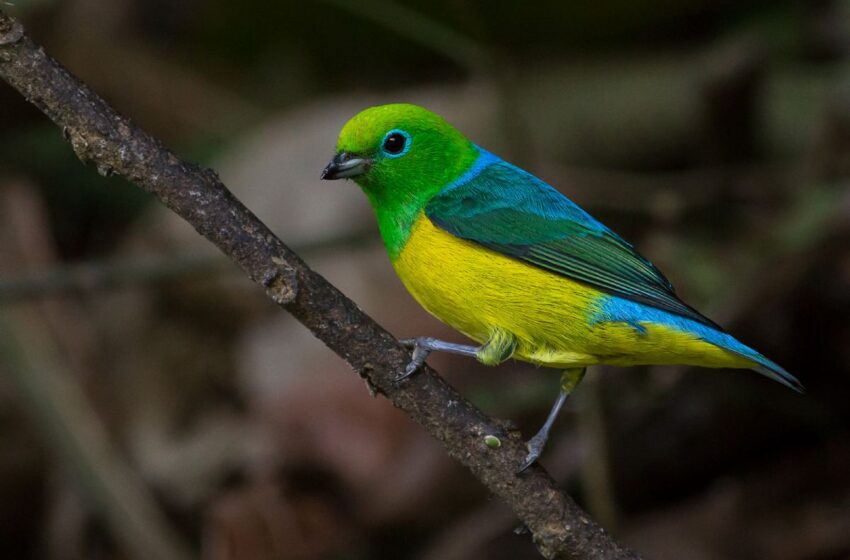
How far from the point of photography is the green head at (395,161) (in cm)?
298

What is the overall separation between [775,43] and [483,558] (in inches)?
124

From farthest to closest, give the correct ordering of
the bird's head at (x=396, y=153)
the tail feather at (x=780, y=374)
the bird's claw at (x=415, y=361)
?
the bird's head at (x=396, y=153) < the tail feather at (x=780, y=374) < the bird's claw at (x=415, y=361)

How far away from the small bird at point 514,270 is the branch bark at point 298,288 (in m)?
0.16

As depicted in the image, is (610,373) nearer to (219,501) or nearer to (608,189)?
(608,189)

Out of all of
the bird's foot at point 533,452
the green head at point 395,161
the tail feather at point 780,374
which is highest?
the green head at point 395,161

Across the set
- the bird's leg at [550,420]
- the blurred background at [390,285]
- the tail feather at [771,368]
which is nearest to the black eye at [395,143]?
the bird's leg at [550,420]

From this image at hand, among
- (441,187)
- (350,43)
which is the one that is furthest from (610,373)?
(350,43)

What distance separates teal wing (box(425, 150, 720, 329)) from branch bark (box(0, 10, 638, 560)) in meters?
0.55

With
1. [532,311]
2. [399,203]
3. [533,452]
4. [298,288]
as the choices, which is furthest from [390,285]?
[298,288]

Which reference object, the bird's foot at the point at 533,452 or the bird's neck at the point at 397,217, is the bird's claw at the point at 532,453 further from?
the bird's neck at the point at 397,217

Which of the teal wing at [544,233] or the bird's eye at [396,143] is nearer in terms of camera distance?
the teal wing at [544,233]

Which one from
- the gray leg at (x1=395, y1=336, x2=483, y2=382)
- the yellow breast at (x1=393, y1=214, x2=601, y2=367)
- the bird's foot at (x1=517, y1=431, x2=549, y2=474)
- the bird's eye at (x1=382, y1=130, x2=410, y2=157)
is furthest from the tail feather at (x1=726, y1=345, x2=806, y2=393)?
the bird's eye at (x1=382, y1=130, x2=410, y2=157)

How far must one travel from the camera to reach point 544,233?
10.0 feet

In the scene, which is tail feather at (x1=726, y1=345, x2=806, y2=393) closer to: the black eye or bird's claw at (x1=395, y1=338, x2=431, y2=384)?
bird's claw at (x1=395, y1=338, x2=431, y2=384)
